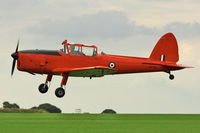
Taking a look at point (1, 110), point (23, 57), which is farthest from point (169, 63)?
point (1, 110)

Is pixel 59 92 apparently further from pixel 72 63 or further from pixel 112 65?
pixel 112 65

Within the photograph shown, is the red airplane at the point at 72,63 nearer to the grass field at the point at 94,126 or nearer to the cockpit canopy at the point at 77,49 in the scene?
the cockpit canopy at the point at 77,49

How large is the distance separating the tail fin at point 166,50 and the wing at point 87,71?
17.5 ft

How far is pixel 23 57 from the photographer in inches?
1077

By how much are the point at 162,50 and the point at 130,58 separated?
3.12 m

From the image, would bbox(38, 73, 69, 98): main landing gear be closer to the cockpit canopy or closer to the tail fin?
the cockpit canopy

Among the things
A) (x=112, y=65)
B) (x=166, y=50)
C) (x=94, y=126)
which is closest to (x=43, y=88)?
(x=112, y=65)

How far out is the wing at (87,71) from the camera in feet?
86.8

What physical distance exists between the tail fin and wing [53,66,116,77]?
5.33 meters

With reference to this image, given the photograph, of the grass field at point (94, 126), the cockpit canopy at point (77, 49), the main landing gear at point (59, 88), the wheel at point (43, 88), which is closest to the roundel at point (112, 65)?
the cockpit canopy at point (77, 49)

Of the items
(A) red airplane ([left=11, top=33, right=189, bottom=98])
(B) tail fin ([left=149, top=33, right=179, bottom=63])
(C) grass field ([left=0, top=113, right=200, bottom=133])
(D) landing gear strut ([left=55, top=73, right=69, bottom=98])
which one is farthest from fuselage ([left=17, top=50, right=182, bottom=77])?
(C) grass field ([left=0, top=113, right=200, bottom=133])

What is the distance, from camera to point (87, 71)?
27000mm

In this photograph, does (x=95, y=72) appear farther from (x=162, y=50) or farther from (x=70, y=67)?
(x=162, y=50)

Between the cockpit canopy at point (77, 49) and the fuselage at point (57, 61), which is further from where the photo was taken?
the cockpit canopy at point (77, 49)
